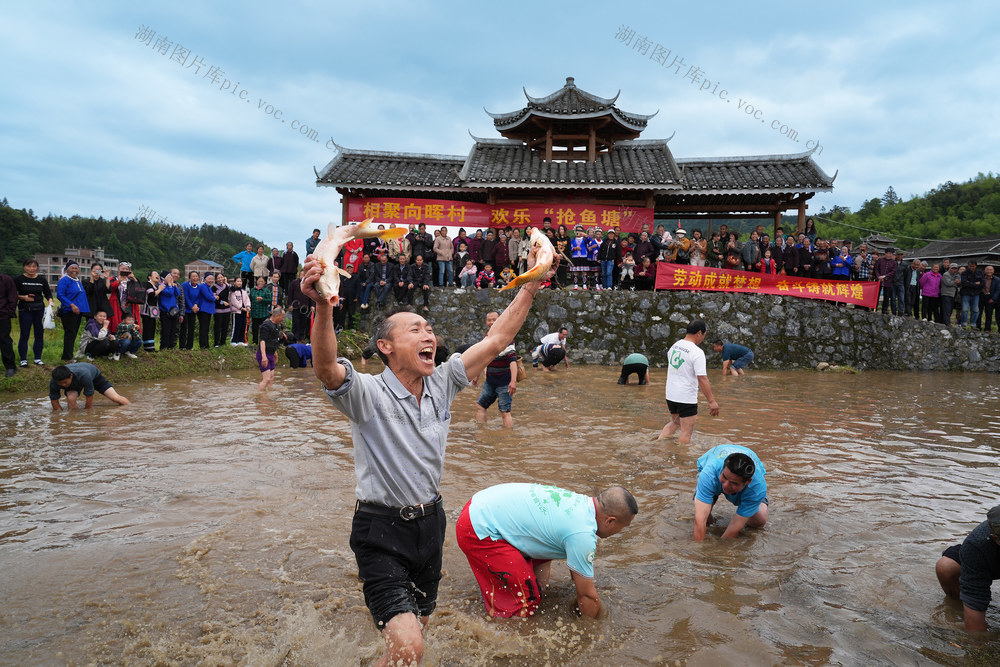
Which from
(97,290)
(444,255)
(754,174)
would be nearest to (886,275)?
(754,174)

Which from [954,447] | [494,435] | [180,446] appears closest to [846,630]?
[494,435]

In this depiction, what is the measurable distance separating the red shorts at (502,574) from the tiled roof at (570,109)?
59.7 ft

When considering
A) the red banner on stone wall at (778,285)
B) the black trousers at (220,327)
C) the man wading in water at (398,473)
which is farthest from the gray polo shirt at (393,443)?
the red banner on stone wall at (778,285)

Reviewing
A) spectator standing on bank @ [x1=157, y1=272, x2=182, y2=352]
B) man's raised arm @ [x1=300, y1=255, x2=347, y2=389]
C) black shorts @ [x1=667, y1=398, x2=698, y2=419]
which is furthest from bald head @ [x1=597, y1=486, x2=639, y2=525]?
spectator standing on bank @ [x1=157, y1=272, x2=182, y2=352]

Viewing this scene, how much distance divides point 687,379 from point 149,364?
10964mm

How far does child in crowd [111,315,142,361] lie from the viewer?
12.4 metres

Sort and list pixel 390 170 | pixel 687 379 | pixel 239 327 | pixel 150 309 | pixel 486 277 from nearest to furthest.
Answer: pixel 687 379, pixel 150 309, pixel 239 327, pixel 486 277, pixel 390 170

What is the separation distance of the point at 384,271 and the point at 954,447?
13.7m

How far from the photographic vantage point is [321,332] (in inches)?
94.8

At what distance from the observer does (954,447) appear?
26.2 ft

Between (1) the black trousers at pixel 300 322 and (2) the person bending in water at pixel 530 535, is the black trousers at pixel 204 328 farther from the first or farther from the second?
(2) the person bending in water at pixel 530 535

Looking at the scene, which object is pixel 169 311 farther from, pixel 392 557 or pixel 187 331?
pixel 392 557

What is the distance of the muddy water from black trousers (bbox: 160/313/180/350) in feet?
13.9

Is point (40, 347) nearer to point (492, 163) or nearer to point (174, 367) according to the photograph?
point (174, 367)
